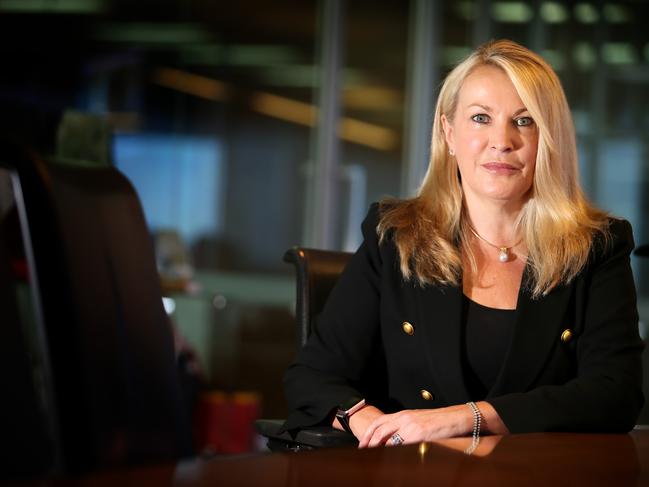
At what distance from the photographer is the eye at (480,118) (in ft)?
6.89

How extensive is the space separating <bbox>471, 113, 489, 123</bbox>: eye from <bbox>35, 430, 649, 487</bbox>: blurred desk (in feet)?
3.65

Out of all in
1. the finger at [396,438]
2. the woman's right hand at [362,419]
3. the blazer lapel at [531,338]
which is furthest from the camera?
the blazer lapel at [531,338]

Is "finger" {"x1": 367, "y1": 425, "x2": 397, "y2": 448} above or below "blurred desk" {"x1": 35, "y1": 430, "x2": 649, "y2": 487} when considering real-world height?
below

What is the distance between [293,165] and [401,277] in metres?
4.75

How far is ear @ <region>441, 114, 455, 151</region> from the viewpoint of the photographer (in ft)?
7.30

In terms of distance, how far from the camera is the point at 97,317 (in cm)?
81

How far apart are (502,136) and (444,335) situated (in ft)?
1.39

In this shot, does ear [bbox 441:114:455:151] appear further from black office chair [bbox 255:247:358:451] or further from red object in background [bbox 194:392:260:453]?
red object in background [bbox 194:392:260:453]

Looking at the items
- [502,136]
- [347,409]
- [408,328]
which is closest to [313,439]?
[347,409]

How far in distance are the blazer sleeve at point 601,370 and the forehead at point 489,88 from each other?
35 centimetres

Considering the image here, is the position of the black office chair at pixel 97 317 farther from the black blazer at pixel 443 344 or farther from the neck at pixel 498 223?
the neck at pixel 498 223

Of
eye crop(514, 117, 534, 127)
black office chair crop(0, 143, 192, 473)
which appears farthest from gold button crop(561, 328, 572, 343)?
black office chair crop(0, 143, 192, 473)

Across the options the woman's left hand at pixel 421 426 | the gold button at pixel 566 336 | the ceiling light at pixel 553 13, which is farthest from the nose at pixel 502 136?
the ceiling light at pixel 553 13

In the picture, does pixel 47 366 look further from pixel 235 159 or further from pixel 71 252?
pixel 235 159
